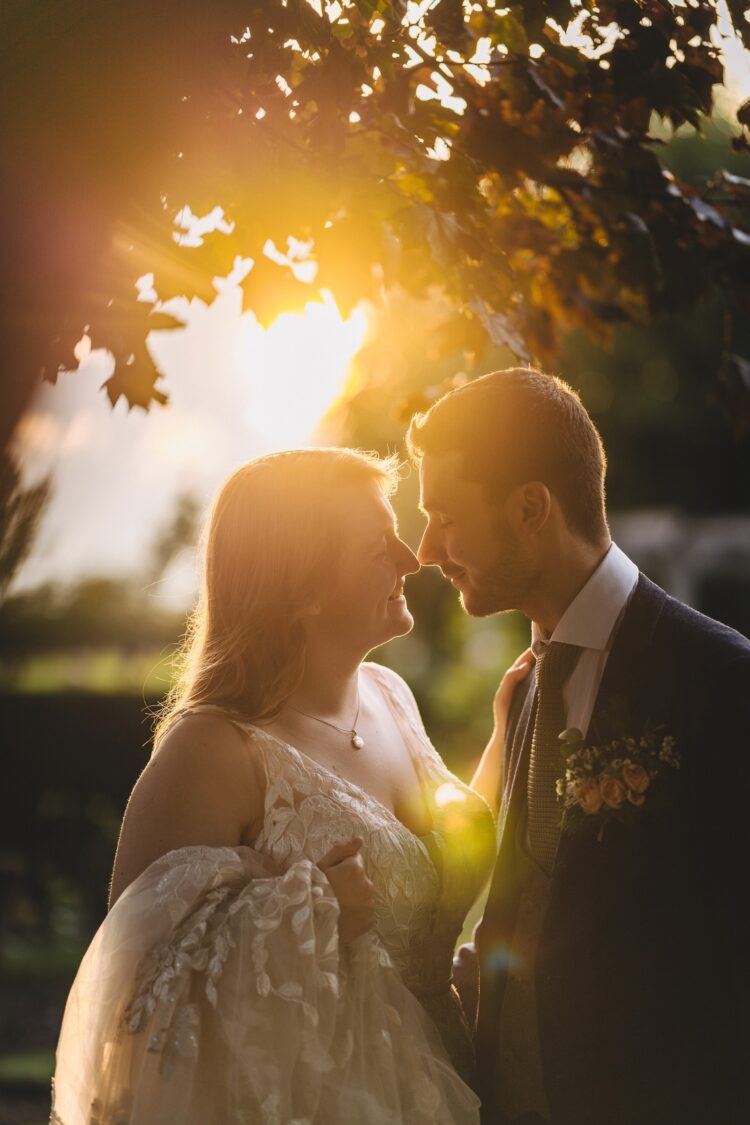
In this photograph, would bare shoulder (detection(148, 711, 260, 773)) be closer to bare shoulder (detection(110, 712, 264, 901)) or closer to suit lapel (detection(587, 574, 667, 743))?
bare shoulder (detection(110, 712, 264, 901))

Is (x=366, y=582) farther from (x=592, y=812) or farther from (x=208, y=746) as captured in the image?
(x=592, y=812)

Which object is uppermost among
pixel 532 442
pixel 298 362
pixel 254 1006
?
pixel 298 362

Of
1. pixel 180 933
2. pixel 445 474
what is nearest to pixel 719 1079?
pixel 180 933

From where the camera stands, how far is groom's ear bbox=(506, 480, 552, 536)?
3016mm

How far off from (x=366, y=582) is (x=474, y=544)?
1.06 feet

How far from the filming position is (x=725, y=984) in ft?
8.19

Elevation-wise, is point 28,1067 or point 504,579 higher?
point 504,579

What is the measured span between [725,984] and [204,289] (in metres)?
2.07

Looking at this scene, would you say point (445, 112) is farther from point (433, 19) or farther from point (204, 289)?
point (204, 289)

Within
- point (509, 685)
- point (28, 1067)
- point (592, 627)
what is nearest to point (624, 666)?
point (592, 627)

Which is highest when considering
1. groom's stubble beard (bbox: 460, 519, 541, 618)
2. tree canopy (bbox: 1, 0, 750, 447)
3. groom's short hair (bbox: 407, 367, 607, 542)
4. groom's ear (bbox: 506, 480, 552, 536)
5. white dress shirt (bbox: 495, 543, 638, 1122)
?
tree canopy (bbox: 1, 0, 750, 447)

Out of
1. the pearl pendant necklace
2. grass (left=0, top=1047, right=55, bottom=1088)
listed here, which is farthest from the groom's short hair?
grass (left=0, top=1047, right=55, bottom=1088)

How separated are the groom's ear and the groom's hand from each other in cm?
98

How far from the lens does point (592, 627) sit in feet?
9.53
